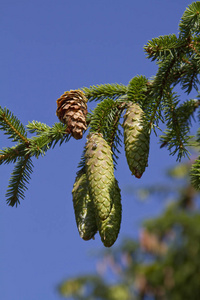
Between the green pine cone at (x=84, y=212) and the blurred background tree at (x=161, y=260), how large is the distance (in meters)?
3.29

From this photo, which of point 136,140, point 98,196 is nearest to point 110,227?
point 98,196

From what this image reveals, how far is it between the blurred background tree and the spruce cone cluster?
3289mm

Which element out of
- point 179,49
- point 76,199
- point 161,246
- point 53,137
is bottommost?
point 76,199

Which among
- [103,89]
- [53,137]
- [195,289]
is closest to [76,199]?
[53,137]

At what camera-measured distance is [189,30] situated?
2.14 metres

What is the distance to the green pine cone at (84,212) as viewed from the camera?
84.0 inches

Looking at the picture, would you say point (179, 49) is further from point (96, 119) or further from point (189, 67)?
point (96, 119)

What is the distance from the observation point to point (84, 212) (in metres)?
2.16

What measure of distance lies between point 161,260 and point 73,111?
25.2 ft

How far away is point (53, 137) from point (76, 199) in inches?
15.4

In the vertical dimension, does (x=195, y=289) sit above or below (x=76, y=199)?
above

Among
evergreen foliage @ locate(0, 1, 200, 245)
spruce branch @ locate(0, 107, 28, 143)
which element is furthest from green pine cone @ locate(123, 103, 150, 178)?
spruce branch @ locate(0, 107, 28, 143)

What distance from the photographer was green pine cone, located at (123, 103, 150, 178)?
204 centimetres

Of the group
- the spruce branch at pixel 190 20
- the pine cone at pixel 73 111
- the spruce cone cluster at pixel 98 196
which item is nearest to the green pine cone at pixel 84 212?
the spruce cone cluster at pixel 98 196
